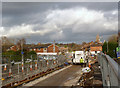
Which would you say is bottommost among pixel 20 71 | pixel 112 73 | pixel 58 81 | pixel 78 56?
pixel 58 81

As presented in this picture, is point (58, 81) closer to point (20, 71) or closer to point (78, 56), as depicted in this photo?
point (20, 71)

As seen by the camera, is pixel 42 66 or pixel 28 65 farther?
pixel 42 66

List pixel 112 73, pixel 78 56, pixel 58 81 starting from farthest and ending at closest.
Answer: pixel 78 56 < pixel 58 81 < pixel 112 73

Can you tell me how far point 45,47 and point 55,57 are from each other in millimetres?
49401

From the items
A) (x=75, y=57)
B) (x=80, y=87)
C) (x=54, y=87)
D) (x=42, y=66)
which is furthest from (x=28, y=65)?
(x=75, y=57)

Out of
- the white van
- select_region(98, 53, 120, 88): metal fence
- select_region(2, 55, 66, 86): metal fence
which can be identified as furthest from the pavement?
the white van

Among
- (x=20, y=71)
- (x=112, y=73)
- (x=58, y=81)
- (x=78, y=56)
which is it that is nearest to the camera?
(x=112, y=73)

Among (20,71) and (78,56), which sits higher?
(78,56)

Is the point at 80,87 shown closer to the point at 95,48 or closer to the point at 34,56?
the point at 34,56

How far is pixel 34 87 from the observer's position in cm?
1016

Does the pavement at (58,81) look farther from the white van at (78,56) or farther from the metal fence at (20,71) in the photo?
the white van at (78,56)

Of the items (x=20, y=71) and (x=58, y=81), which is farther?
(x=20, y=71)

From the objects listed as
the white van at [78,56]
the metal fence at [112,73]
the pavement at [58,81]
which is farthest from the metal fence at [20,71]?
the white van at [78,56]

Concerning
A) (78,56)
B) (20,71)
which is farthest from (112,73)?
(78,56)
